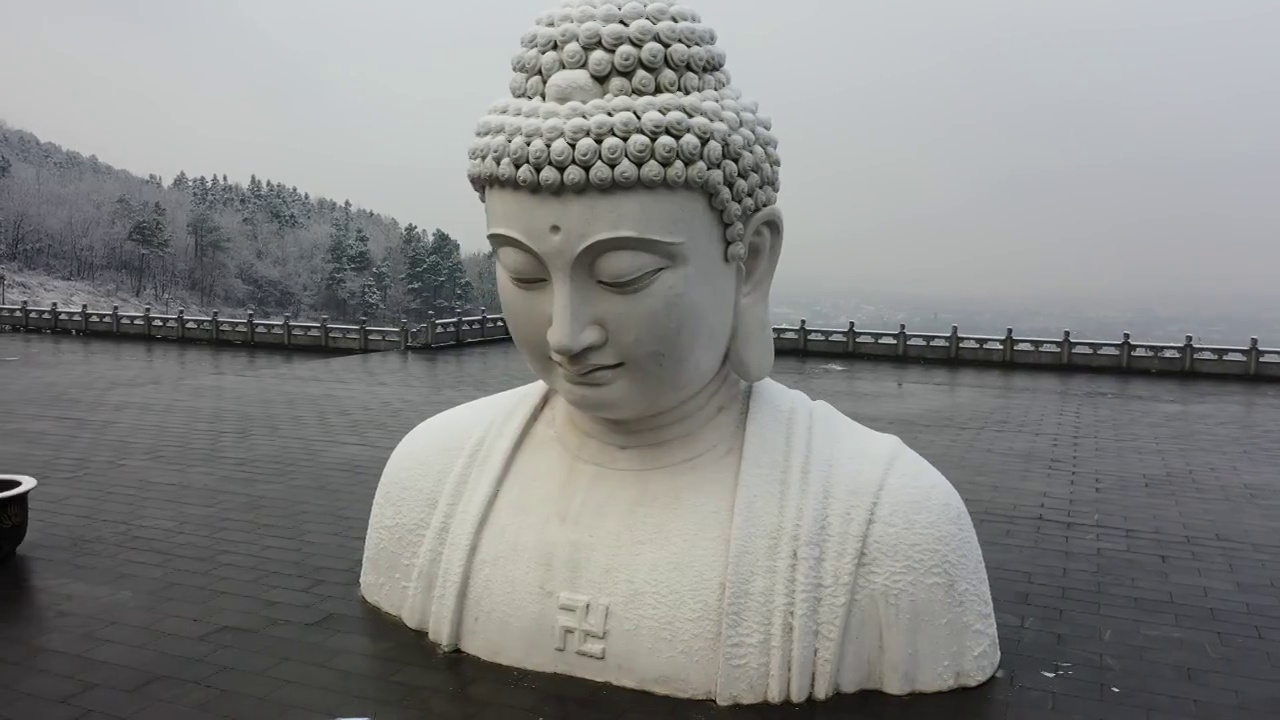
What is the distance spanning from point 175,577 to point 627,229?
407cm

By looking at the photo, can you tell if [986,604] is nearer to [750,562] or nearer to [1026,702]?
[1026,702]

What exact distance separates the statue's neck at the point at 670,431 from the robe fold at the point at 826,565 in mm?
137

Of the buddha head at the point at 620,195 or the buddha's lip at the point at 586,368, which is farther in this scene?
the buddha's lip at the point at 586,368

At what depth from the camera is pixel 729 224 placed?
382cm

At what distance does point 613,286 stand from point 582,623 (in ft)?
4.79

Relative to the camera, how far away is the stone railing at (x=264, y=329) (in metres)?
21.4

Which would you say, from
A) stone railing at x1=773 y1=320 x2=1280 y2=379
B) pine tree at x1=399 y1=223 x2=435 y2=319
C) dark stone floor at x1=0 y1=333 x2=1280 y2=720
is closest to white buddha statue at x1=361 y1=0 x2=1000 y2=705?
dark stone floor at x1=0 y1=333 x2=1280 y2=720

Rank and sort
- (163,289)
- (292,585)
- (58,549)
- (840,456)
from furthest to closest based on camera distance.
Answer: (163,289), (58,549), (292,585), (840,456)

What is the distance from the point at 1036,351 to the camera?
19.2 meters

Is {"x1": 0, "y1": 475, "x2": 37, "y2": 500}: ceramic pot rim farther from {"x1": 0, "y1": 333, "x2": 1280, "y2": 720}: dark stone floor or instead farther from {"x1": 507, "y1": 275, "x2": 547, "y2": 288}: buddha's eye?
{"x1": 507, "y1": 275, "x2": 547, "y2": 288}: buddha's eye

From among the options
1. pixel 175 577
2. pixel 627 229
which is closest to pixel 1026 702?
pixel 627 229

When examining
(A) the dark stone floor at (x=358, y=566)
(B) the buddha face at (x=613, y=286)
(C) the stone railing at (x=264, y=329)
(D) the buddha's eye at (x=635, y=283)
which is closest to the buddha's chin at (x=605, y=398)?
(B) the buddha face at (x=613, y=286)

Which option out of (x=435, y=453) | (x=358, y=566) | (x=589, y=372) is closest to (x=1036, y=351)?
(x=358, y=566)

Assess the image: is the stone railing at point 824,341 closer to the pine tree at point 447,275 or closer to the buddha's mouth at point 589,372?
the pine tree at point 447,275
